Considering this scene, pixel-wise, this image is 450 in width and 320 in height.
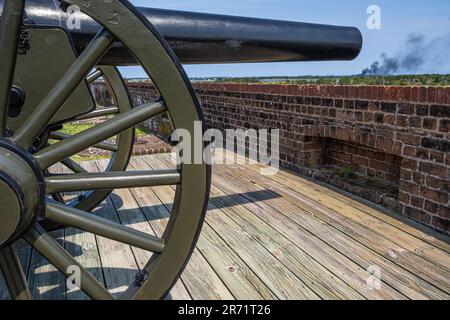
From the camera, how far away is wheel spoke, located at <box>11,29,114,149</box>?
4.21 feet

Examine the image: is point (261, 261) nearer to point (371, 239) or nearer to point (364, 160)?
point (371, 239)

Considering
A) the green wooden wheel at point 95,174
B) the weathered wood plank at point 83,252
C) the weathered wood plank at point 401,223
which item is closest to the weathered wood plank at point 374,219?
the weathered wood plank at point 401,223

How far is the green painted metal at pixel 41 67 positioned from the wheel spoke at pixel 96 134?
25 centimetres

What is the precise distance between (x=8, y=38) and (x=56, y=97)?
0.23 m

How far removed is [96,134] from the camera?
4.44 feet

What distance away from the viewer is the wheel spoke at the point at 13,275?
1.31 m

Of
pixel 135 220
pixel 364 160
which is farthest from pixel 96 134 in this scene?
pixel 364 160

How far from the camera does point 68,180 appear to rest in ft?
4.39

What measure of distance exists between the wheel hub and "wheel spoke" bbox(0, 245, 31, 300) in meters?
0.12

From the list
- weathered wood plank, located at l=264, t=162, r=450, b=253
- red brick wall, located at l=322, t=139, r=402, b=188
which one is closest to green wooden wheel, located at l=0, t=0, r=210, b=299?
weathered wood plank, located at l=264, t=162, r=450, b=253

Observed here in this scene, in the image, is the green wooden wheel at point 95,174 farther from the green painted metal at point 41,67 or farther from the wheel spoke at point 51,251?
the green painted metal at point 41,67
